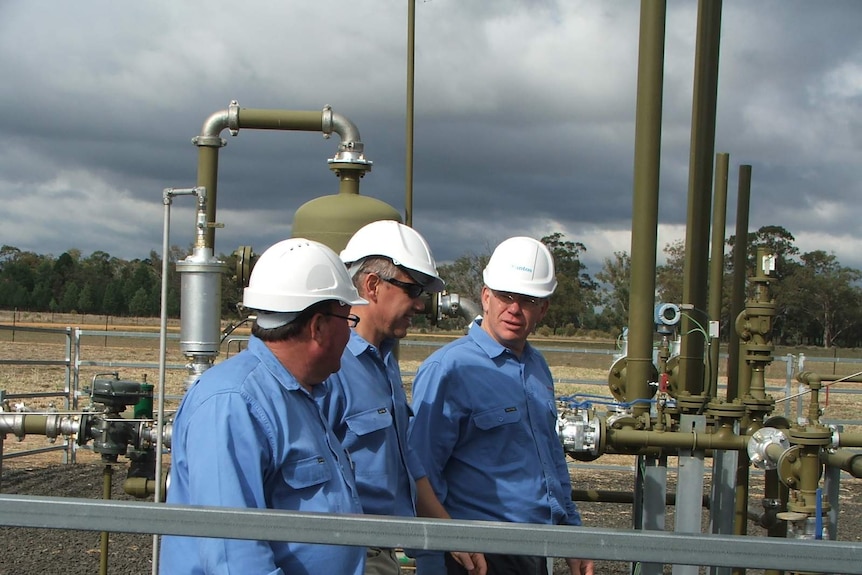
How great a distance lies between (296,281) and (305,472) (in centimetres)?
46

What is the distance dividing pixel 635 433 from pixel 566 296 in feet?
122

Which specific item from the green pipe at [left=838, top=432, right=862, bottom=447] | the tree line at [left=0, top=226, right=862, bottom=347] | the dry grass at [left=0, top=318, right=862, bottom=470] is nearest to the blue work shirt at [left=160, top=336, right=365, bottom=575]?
the green pipe at [left=838, top=432, right=862, bottom=447]

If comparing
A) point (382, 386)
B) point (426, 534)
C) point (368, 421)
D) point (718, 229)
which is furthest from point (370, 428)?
point (718, 229)

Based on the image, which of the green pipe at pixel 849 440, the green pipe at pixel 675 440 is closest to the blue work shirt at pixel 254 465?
the green pipe at pixel 675 440

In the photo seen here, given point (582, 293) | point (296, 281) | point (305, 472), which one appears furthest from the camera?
point (582, 293)

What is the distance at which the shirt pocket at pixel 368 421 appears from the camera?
8.74ft

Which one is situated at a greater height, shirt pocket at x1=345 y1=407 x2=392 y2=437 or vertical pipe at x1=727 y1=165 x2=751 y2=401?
vertical pipe at x1=727 y1=165 x2=751 y2=401

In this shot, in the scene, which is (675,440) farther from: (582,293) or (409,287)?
(582,293)

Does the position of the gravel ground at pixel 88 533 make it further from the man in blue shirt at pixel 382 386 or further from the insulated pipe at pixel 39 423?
the man in blue shirt at pixel 382 386

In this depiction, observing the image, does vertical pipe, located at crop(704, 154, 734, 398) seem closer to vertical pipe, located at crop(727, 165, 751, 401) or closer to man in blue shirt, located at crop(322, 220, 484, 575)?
vertical pipe, located at crop(727, 165, 751, 401)

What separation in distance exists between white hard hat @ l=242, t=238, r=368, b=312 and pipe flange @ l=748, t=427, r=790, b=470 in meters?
2.33

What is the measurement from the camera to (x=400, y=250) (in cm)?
295

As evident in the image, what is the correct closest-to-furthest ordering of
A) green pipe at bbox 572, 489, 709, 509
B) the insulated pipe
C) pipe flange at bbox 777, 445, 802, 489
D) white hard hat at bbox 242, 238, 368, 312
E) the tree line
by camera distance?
1. white hard hat at bbox 242, 238, 368, 312
2. pipe flange at bbox 777, 445, 802, 489
3. green pipe at bbox 572, 489, 709, 509
4. the insulated pipe
5. the tree line

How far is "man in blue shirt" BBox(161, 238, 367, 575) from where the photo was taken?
74.8 inches
